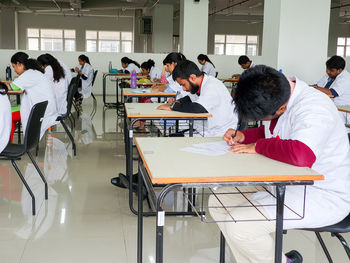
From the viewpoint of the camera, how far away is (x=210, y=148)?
1721 millimetres

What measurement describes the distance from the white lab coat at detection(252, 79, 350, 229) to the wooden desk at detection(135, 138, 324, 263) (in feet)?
0.37

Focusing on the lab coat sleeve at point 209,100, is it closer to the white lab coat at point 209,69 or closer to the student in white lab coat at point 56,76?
the student in white lab coat at point 56,76

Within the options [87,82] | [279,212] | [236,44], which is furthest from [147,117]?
[236,44]

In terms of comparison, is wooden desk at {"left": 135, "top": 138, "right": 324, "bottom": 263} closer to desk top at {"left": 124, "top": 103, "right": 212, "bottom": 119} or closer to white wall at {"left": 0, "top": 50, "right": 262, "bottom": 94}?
desk top at {"left": 124, "top": 103, "right": 212, "bottom": 119}

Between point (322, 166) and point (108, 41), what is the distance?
17571 millimetres

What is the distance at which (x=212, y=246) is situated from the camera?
2.23m

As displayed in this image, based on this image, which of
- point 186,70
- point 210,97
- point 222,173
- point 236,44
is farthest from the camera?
point 236,44

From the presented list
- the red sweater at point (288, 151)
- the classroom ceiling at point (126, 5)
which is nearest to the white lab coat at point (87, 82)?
the classroom ceiling at point (126, 5)

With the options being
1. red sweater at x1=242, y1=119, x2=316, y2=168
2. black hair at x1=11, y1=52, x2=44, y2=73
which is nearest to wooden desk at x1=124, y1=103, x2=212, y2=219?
red sweater at x1=242, y1=119, x2=316, y2=168

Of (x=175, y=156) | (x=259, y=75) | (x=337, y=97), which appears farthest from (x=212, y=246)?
(x=337, y=97)

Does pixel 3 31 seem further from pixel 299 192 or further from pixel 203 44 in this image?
pixel 299 192

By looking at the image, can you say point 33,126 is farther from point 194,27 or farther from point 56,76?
point 194,27

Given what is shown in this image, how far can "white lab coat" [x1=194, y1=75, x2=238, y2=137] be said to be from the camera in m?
2.98

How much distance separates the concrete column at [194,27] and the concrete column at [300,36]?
423 centimetres
